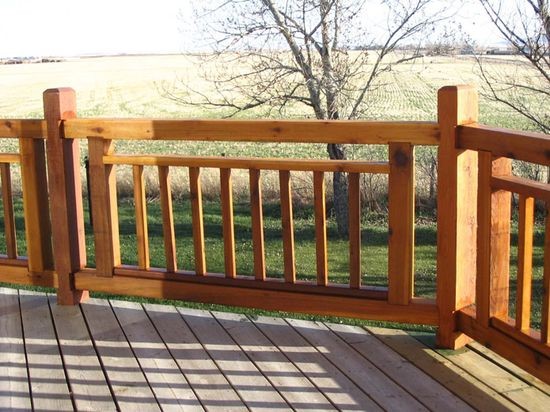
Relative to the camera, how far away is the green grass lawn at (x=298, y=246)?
21.7 ft

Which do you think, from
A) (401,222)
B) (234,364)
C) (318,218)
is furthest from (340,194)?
(234,364)

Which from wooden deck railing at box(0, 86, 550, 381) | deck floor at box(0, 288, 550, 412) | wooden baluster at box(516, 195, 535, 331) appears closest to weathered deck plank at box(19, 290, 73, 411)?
deck floor at box(0, 288, 550, 412)

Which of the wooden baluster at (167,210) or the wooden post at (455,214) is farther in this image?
the wooden baluster at (167,210)

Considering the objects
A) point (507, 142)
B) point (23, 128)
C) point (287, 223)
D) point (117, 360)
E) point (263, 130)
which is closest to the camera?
point (507, 142)

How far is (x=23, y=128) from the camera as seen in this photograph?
430cm

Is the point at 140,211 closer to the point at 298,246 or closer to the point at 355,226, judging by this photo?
the point at 355,226

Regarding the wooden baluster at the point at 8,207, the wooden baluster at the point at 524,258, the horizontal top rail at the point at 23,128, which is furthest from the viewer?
the wooden baluster at the point at 8,207

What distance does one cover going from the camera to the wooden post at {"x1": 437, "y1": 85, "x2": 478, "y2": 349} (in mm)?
3408

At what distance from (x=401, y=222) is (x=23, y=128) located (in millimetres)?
2185

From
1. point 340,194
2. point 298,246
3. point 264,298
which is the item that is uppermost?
point 264,298

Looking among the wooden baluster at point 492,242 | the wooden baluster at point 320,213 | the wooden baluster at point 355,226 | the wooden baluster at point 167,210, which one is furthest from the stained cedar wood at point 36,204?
the wooden baluster at point 492,242

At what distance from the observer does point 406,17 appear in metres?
9.33

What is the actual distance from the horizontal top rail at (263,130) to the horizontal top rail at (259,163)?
10 centimetres

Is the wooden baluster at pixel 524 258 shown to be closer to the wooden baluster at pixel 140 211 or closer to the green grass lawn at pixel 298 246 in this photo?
the green grass lawn at pixel 298 246
